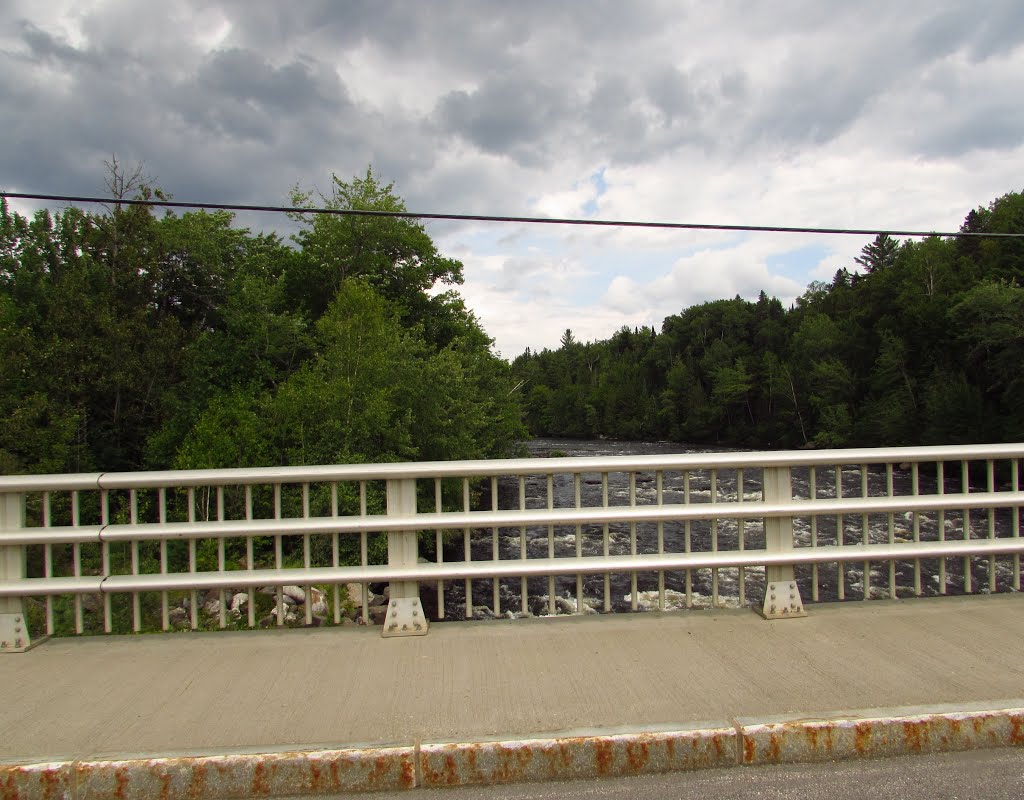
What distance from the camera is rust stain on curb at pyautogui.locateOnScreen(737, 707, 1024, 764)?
2805 millimetres

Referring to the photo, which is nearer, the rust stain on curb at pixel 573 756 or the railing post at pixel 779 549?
the rust stain on curb at pixel 573 756

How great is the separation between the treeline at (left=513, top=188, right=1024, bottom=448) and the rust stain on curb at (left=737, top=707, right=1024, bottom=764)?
1144 inches

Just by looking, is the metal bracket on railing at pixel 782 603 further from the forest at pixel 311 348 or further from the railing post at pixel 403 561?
the forest at pixel 311 348

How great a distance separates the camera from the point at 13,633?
12.5ft

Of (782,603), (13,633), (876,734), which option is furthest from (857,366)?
(13,633)

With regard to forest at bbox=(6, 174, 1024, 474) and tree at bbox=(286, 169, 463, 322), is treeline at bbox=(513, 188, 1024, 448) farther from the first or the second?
tree at bbox=(286, 169, 463, 322)

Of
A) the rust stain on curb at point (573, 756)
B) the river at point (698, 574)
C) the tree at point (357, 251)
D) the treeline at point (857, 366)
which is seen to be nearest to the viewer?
the rust stain on curb at point (573, 756)

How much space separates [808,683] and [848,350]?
61576mm

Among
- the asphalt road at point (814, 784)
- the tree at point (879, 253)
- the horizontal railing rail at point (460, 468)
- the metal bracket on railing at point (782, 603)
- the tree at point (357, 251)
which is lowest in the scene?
the asphalt road at point (814, 784)

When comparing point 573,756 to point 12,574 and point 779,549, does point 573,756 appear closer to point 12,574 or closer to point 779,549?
point 779,549

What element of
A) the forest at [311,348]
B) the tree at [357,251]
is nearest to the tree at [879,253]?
the forest at [311,348]

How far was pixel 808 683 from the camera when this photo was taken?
323 cm

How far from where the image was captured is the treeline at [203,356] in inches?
717

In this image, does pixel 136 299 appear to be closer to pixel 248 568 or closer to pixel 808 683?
pixel 248 568
